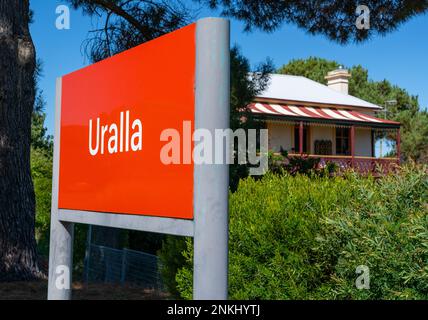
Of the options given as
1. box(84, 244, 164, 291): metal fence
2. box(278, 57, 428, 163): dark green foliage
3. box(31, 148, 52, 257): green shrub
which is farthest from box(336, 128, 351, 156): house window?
box(84, 244, 164, 291): metal fence

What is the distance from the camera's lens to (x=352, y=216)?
352 cm

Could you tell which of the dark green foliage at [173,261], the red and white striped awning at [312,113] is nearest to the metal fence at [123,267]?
the dark green foliage at [173,261]

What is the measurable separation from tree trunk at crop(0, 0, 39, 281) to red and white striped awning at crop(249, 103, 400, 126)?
1926cm

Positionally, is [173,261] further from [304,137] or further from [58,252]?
[304,137]

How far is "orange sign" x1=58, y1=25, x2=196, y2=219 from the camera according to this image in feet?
8.06

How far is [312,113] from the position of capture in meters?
31.4

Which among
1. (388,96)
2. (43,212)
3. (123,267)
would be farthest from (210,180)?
(388,96)

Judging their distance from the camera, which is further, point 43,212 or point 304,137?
point 304,137

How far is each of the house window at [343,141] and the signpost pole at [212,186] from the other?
3320cm

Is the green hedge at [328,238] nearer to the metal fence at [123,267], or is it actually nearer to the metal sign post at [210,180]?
the metal sign post at [210,180]

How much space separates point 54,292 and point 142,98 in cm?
156

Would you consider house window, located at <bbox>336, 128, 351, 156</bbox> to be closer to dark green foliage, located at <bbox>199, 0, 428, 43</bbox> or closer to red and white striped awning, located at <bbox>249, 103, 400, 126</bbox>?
red and white striped awning, located at <bbox>249, 103, 400, 126</bbox>

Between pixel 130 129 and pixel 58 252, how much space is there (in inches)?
49.2
